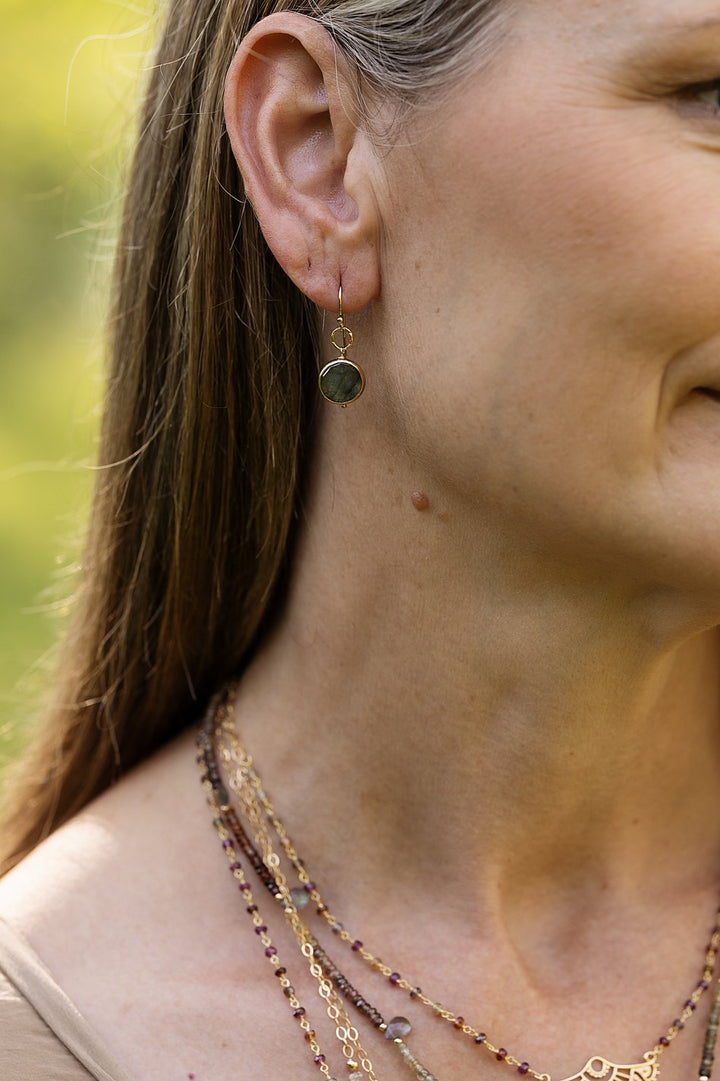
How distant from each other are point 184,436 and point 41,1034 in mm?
922

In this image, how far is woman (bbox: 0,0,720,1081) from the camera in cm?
172

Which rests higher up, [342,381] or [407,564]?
[342,381]

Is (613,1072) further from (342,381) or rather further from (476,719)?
(342,381)

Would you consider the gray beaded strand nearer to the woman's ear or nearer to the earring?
the earring

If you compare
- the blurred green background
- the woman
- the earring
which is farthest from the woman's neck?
the blurred green background

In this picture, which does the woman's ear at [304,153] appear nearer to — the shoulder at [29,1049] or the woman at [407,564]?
the woman at [407,564]

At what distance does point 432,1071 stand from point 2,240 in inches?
209

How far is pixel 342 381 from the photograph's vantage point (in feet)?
6.52

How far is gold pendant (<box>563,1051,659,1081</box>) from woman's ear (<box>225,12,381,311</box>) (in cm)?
111

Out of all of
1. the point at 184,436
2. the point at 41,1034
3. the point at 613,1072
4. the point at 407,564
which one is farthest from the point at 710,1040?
the point at 184,436

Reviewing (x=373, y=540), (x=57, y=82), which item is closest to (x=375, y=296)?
(x=373, y=540)

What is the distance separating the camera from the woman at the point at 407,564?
5.63 ft

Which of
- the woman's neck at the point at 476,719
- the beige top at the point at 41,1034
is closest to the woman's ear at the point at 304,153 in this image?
the woman's neck at the point at 476,719

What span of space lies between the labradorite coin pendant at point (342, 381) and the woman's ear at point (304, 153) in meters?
0.09
